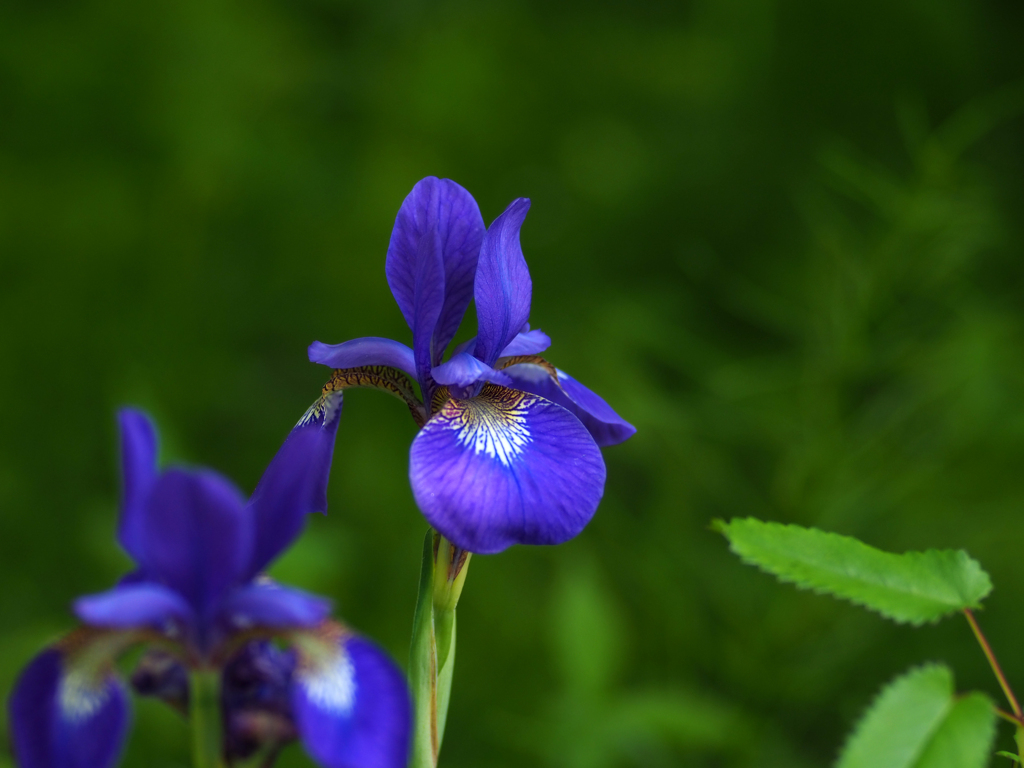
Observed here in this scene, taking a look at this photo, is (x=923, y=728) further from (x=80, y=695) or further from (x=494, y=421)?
(x=80, y=695)

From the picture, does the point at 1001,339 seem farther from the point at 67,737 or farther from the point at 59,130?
the point at 59,130

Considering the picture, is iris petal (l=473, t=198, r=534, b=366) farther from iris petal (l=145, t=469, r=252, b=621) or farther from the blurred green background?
the blurred green background

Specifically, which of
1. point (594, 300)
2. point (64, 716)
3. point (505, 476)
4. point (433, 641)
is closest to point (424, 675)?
point (433, 641)

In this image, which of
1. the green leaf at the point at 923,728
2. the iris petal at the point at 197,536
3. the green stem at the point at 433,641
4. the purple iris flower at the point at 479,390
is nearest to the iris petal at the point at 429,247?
the purple iris flower at the point at 479,390

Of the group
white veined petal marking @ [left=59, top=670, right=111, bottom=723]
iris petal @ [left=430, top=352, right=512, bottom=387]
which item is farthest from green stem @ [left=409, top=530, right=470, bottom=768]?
white veined petal marking @ [left=59, top=670, right=111, bottom=723]

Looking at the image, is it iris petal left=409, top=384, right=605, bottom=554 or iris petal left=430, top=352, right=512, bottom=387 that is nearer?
iris petal left=409, top=384, right=605, bottom=554

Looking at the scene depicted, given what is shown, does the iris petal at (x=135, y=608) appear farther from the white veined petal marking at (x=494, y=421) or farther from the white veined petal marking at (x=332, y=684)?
the white veined petal marking at (x=494, y=421)
